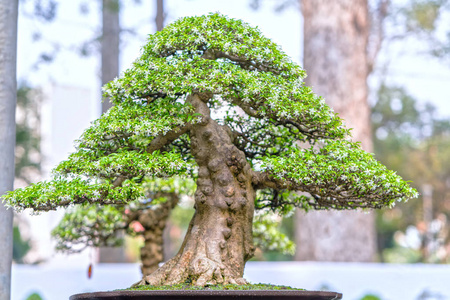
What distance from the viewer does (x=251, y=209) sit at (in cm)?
373

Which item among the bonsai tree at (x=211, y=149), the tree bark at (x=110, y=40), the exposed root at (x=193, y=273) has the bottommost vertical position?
the exposed root at (x=193, y=273)

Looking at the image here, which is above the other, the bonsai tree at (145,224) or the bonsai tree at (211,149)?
the bonsai tree at (211,149)

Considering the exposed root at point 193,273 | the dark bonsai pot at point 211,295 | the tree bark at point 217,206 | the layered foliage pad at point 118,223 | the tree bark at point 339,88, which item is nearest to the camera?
the dark bonsai pot at point 211,295

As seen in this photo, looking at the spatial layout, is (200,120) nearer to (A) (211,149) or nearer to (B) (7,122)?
(A) (211,149)

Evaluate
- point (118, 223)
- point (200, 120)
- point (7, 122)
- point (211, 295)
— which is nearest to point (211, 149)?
point (200, 120)

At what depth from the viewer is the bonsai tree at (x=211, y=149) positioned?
3.36 meters

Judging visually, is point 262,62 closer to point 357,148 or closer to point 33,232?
point 357,148

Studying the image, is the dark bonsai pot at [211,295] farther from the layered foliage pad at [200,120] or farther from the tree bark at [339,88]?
the tree bark at [339,88]

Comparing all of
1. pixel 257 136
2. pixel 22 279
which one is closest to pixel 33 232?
pixel 22 279

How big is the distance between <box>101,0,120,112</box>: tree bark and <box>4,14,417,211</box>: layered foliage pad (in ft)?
20.9

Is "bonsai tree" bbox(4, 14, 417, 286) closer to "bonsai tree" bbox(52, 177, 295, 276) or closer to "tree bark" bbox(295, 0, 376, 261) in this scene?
"bonsai tree" bbox(52, 177, 295, 276)

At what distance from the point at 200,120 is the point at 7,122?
1.20 m

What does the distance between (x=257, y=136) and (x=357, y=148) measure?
0.67 metres

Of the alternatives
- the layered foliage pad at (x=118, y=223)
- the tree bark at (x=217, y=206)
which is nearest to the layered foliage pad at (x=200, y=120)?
the tree bark at (x=217, y=206)
